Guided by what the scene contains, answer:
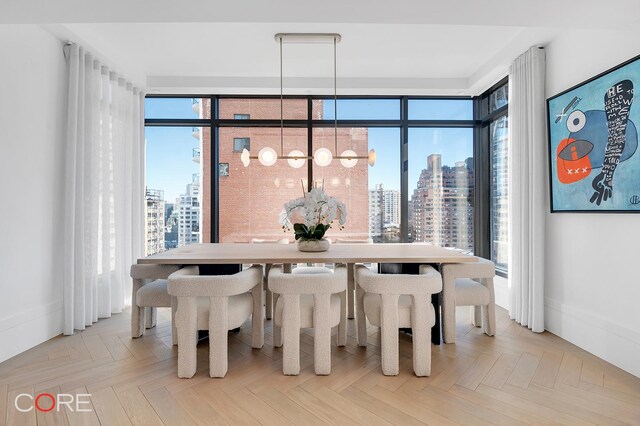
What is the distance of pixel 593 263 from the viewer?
2.50 meters

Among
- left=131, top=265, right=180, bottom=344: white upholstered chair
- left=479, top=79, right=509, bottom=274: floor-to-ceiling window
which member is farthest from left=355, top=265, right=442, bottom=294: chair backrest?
left=479, top=79, right=509, bottom=274: floor-to-ceiling window

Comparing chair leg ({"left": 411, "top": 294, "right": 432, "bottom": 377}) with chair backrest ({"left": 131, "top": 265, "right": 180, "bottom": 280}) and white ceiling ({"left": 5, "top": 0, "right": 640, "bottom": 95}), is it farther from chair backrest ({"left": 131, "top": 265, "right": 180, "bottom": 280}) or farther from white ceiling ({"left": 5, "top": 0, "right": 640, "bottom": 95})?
chair backrest ({"left": 131, "top": 265, "right": 180, "bottom": 280})

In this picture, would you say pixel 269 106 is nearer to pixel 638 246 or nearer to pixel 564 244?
pixel 564 244

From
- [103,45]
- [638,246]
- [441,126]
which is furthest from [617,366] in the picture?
[103,45]

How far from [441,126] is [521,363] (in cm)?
308

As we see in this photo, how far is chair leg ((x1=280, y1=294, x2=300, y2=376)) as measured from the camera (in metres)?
2.13

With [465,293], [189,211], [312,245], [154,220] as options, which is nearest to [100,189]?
[154,220]

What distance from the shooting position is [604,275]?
241 cm

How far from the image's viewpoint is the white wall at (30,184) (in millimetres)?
2381

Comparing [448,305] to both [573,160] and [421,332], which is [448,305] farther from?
[573,160]

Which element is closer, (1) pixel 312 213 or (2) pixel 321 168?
(1) pixel 312 213

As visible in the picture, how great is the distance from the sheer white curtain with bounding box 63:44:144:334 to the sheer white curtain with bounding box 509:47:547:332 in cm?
409

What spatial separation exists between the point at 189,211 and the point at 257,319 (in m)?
2.41

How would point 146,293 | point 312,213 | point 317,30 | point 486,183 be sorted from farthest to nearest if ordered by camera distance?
point 486,183 < point 317,30 < point 312,213 < point 146,293
